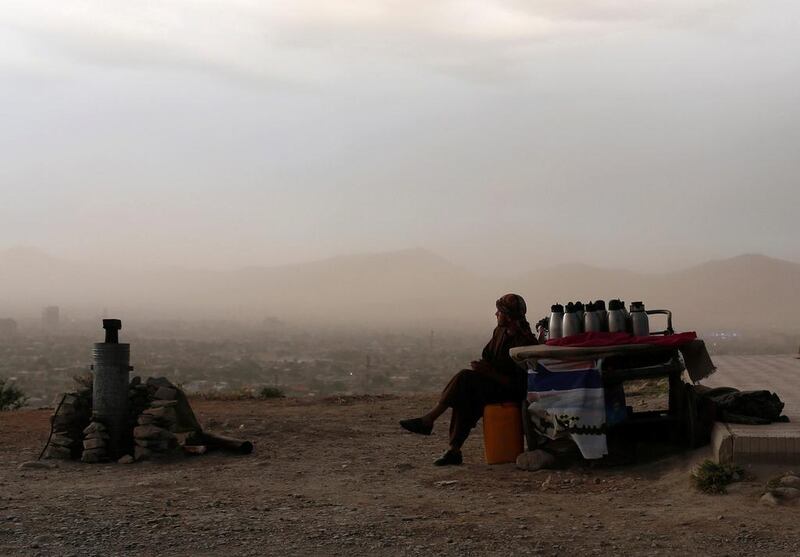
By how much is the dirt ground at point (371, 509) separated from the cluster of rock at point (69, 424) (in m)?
0.29

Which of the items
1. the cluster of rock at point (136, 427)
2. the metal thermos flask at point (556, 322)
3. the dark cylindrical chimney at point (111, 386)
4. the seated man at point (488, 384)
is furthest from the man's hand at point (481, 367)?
the dark cylindrical chimney at point (111, 386)

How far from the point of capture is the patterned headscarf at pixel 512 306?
26.3 feet

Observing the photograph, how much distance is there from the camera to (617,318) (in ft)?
24.9

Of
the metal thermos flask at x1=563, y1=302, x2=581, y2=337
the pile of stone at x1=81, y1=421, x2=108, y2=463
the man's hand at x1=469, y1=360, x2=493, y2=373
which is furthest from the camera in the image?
the pile of stone at x1=81, y1=421, x2=108, y2=463

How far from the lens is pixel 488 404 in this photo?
789cm

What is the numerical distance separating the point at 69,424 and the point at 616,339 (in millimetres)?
5416

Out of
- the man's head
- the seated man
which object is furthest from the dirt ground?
the man's head

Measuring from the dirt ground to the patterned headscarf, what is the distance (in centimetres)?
132

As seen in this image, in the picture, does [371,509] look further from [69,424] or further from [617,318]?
[69,424]

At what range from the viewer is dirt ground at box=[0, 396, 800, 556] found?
522 cm

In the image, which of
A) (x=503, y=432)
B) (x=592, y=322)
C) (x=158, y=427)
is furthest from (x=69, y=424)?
(x=592, y=322)

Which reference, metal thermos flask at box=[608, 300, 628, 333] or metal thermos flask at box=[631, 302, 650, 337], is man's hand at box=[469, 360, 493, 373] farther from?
metal thermos flask at box=[631, 302, 650, 337]

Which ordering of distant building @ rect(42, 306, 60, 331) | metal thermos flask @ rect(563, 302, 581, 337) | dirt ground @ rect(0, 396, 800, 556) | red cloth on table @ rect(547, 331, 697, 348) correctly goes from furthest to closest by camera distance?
distant building @ rect(42, 306, 60, 331), metal thermos flask @ rect(563, 302, 581, 337), red cloth on table @ rect(547, 331, 697, 348), dirt ground @ rect(0, 396, 800, 556)

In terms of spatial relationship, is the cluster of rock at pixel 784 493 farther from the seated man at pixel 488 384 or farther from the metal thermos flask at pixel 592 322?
the seated man at pixel 488 384
